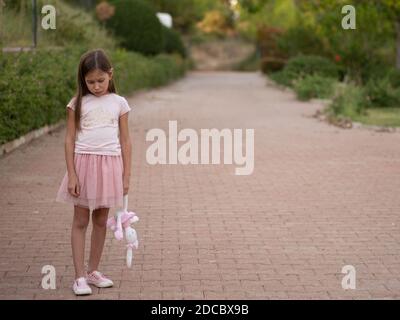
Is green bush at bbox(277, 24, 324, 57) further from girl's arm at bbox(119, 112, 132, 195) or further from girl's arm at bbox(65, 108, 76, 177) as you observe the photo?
girl's arm at bbox(65, 108, 76, 177)

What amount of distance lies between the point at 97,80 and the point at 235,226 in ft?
8.98

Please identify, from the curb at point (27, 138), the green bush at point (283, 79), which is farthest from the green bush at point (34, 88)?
the green bush at point (283, 79)

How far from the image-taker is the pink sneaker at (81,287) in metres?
5.19

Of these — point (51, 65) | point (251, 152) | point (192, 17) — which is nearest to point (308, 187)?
point (251, 152)

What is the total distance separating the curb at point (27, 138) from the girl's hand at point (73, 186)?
21.9ft

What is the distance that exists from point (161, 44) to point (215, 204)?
27.1 m

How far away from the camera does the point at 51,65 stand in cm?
1519

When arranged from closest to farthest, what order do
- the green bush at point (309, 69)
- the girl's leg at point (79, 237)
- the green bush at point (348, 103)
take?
1. the girl's leg at point (79, 237)
2. the green bush at point (348, 103)
3. the green bush at point (309, 69)

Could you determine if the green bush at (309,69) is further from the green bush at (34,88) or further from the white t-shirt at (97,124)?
the white t-shirt at (97,124)

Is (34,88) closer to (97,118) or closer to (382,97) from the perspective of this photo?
(97,118)

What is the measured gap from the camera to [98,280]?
5418 millimetres

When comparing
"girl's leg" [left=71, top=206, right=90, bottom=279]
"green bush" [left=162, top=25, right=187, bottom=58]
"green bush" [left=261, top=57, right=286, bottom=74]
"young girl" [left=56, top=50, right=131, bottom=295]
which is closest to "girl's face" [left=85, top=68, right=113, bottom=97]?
"young girl" [left=56, top=50, right=131, bottom=295]
